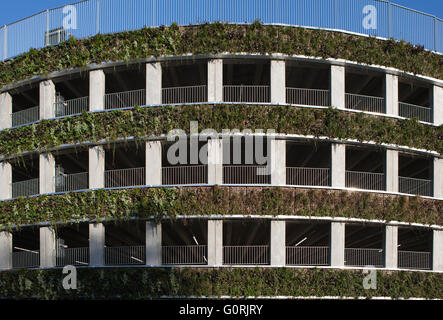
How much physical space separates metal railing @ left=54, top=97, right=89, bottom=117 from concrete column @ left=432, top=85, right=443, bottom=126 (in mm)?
18157

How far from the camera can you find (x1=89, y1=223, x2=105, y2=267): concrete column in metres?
24.5

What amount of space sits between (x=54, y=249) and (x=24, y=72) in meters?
9.41

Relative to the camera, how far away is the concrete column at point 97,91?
26.0 metres

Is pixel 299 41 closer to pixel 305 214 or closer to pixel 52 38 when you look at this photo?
pixel 305 214

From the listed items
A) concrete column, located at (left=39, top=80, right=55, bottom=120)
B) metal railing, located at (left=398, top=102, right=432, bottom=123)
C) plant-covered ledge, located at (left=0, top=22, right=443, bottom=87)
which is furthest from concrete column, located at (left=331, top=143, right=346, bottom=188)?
concrete column, located at (left=39, top=80, right=55, bottom=120)

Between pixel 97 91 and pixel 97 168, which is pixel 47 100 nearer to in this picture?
pixel 97 91

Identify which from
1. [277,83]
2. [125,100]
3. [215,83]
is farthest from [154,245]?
[277,83]

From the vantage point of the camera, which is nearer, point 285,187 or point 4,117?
point 285,187

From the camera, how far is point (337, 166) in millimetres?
25047

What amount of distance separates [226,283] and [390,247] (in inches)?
315

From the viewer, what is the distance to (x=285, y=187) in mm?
24266

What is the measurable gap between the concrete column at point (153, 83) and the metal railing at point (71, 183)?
5764 millimetres

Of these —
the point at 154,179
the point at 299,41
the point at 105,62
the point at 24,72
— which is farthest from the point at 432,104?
the point at 24,72

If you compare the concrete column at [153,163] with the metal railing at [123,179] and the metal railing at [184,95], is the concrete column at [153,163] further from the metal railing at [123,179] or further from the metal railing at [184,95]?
the metal railing at [184,95]
